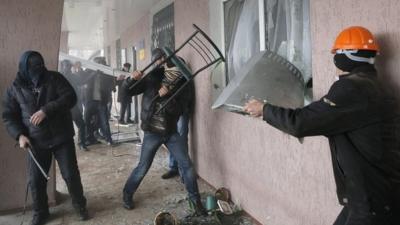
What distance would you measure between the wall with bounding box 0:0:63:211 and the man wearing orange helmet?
2615 millimetres

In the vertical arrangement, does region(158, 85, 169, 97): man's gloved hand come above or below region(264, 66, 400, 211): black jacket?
above

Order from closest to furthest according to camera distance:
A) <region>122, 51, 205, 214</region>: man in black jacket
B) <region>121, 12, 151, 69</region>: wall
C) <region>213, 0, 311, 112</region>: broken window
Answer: <region>213, 0, 311, 112</region>: broken window → <region>122, 51, 205, 214</region>: man in black jacket → <region>121, 12, 151, 69</region>: wall

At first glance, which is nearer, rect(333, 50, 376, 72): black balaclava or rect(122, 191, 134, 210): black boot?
rect(333, 50, 376, 72): black balaclava

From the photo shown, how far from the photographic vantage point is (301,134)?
4.68ft

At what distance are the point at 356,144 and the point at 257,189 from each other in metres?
1.52

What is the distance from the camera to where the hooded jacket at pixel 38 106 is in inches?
110

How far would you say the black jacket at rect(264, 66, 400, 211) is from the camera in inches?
52.2

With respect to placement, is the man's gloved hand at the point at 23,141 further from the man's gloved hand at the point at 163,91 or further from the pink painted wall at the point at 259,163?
the pink painted wall at the point at 259,163

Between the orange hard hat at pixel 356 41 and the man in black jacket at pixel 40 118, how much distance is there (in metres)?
2.21

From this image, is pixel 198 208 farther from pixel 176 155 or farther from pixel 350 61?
pixel 350 61

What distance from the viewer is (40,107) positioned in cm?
283

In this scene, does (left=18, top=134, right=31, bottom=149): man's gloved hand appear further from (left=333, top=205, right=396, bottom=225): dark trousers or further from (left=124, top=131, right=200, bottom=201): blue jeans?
(left=333, top=205, right=396, bottom=225): dark trousers

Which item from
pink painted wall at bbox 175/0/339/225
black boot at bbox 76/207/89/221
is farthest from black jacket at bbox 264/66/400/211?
black boot at bbox 76/207/89/221

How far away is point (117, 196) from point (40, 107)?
131cm
